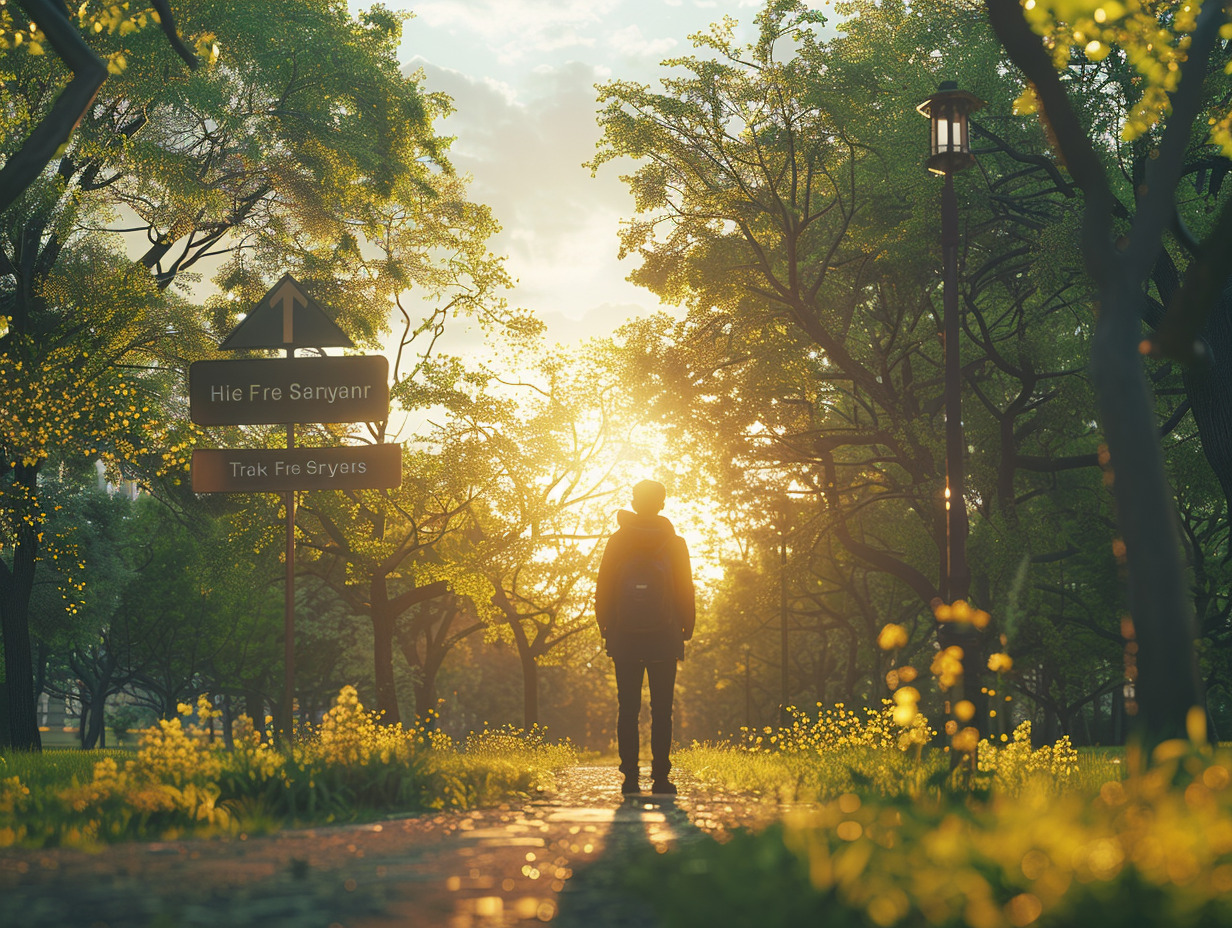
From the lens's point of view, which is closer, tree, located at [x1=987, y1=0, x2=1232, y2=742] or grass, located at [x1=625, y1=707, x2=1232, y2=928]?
grass, located at [x1=625, y1=707, x2=1232, y2=928]

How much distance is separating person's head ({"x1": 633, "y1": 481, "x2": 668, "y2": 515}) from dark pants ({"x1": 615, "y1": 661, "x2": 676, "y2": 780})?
1.15 metres

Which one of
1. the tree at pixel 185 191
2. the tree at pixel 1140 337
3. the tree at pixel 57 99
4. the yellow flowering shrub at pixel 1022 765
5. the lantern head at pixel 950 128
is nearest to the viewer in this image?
the tree at pixel 1140 337

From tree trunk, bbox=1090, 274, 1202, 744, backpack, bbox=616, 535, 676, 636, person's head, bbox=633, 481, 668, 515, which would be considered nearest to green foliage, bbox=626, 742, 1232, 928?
tree trunk, bbox=1090, 274, 1202, 744

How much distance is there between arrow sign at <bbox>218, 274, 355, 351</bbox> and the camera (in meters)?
9.31

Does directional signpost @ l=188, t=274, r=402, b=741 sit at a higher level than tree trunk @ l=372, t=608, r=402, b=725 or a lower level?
higher

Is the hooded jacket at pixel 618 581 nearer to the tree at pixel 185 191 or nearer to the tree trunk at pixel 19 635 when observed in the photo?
the tree at pixel 185 191

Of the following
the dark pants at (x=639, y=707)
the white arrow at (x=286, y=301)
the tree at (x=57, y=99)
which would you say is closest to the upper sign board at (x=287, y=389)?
the white arrow at (x=286, y=301)

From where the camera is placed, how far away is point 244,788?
18.9 ft

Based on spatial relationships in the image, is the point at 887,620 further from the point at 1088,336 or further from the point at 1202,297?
the point at 1202,297

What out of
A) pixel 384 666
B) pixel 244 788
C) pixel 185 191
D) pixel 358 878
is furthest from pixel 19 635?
pixel 358 878

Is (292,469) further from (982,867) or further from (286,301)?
→ (982,867)

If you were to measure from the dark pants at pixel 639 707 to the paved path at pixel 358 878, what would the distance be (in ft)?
8.21

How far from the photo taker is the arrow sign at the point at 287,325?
9312mm

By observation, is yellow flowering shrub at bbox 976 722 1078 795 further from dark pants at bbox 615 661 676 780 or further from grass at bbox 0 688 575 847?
grass at bbox 0 688 575 847
